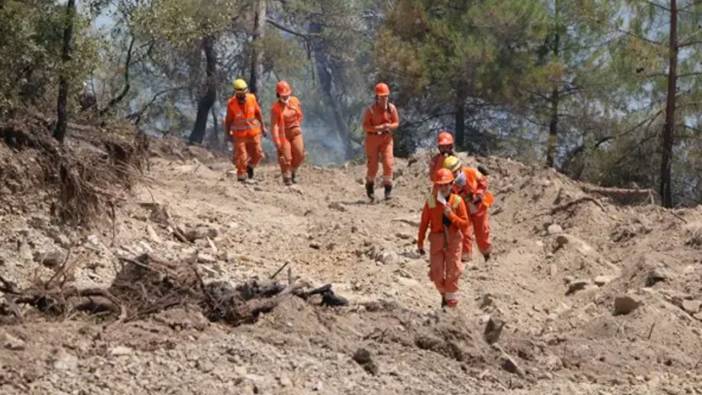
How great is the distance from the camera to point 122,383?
278 inches

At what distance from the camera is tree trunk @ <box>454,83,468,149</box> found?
2797cm

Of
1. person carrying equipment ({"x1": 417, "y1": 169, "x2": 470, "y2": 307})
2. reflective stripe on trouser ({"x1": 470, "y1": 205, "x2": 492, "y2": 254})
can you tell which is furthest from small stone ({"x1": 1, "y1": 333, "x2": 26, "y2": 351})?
reflective stripe on trouser ({"x1": 470, "y1": 205, "x2": 492, "y2": 254})

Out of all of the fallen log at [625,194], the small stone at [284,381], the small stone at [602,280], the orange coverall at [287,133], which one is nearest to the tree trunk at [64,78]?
the orange coverall at [287,133]

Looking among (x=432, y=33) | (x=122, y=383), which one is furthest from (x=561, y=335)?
(x=432, y=33)

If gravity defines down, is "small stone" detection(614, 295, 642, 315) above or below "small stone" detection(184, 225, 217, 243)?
below

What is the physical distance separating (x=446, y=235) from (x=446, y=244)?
3.4 inches

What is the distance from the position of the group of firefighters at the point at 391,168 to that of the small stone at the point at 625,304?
1517 millimetres

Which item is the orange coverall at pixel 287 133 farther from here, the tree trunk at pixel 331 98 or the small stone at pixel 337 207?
the tree trunk at pixel 331 98

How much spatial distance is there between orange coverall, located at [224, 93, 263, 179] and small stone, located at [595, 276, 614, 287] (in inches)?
227

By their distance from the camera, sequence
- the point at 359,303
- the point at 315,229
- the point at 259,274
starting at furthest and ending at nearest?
the point at 315,229, the point at 259,274, the point at 359,303

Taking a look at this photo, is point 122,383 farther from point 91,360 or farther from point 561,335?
point 561,335

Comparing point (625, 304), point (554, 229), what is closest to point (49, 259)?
point (625, 304)

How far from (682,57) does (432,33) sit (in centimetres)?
540

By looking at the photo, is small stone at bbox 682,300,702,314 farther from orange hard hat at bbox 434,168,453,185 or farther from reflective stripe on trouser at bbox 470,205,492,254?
orange hard hat at bbox 434,168,453,185
